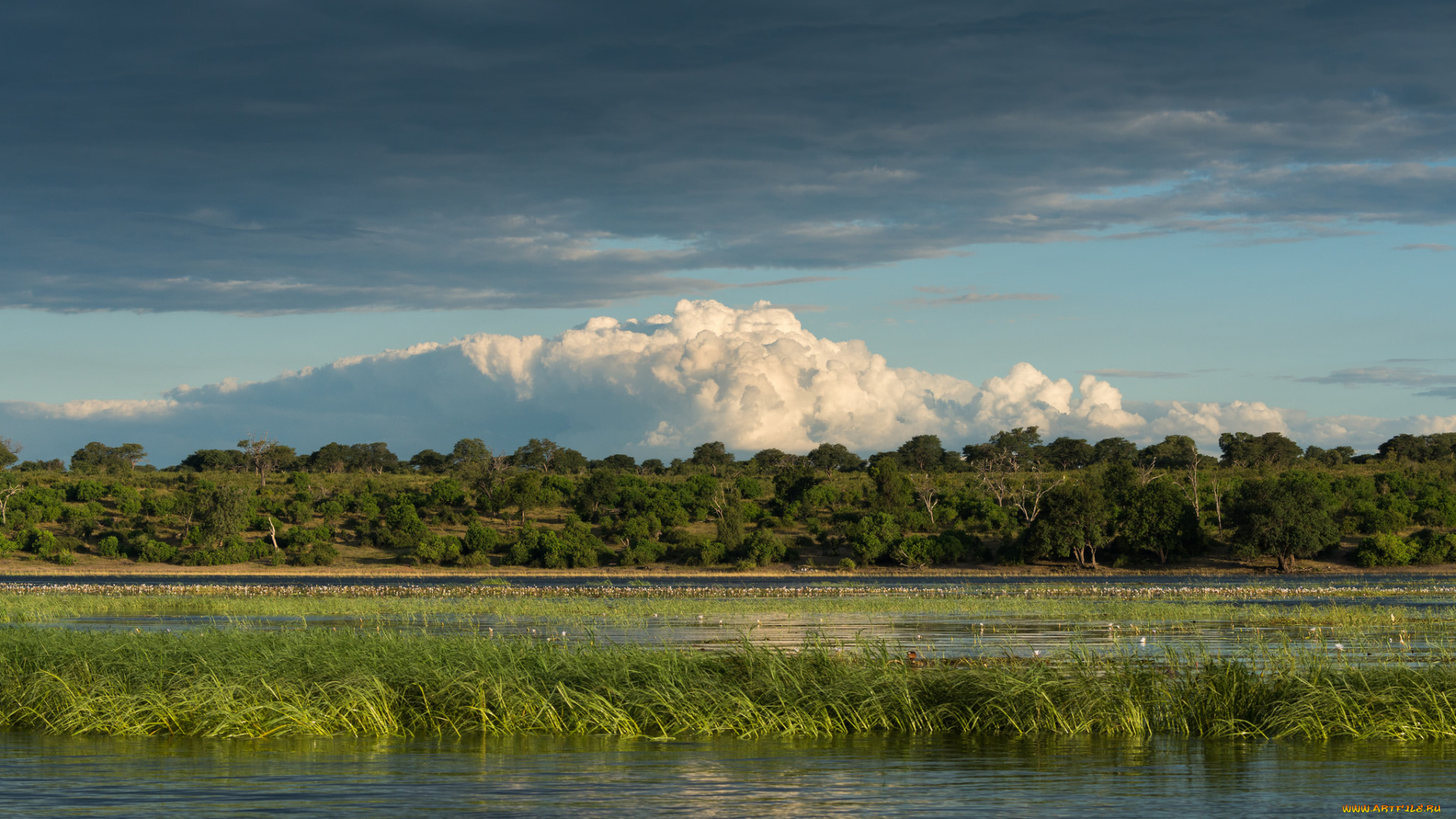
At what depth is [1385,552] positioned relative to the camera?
90.1 m

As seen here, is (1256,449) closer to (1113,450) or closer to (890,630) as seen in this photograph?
(1113,450)

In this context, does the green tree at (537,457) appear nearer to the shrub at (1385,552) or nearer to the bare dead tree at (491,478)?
the bare dead tree at (491,478)

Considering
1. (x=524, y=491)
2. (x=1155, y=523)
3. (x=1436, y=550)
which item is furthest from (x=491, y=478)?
(x=1436, y=550)

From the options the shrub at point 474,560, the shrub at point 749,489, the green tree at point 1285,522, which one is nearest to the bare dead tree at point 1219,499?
the green tree at point 1285,522

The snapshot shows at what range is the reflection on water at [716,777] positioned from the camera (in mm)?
14516

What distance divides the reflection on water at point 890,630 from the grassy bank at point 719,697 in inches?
286

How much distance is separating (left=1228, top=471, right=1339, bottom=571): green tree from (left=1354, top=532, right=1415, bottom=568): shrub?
2.37 meters

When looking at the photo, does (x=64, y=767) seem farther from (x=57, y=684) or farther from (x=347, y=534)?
(x=347, y=534)

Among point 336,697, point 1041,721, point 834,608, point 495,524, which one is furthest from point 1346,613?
point 495,524

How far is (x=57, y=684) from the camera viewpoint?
21672 mm

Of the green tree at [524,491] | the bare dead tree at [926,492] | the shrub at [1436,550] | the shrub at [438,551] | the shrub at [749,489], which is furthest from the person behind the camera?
the shrub at [749,489]

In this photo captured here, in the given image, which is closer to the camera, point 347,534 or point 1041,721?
point 1041,721

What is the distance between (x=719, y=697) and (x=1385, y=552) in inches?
3364

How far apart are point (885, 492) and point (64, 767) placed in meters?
98.4
